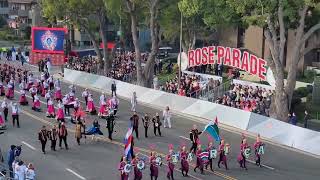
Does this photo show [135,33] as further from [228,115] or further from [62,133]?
[62,133]

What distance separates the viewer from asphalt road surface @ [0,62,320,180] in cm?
2475

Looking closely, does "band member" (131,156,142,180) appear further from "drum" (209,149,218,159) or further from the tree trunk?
the tree trunk

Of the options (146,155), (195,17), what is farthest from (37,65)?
(146,155)

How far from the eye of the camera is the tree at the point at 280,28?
33125mm

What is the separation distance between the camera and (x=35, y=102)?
1486 inches

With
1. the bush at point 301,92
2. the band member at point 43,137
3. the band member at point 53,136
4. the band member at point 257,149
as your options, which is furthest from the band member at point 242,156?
the bush at point 301,92

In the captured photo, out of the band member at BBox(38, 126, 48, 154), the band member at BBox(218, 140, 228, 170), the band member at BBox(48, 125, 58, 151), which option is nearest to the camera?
the band member at BBox(218, 140, 228, 170)

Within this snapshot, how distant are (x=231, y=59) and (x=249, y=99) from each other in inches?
153

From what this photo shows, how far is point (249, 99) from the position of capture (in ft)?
119

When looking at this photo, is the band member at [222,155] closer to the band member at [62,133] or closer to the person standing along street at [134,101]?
the band member at [62,133]

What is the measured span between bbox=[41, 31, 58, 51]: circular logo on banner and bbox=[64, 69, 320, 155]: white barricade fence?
1521cm

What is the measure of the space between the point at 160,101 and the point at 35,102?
8693 millimetres

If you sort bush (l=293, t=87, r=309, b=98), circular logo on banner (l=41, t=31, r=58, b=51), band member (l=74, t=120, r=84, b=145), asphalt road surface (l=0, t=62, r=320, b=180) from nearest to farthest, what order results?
asphalt road surface (l=0, t=62, r=320, b=180)
band member (l=74, t=120, r=84, b=145)
bush (l=293, t=87, r=309, b=98)
circular logo on banner (l=41, t=31, r=58, b=51)

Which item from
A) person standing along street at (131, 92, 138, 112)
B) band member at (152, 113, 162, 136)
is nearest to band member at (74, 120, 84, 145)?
band member at (152, 113, 162, 136)
